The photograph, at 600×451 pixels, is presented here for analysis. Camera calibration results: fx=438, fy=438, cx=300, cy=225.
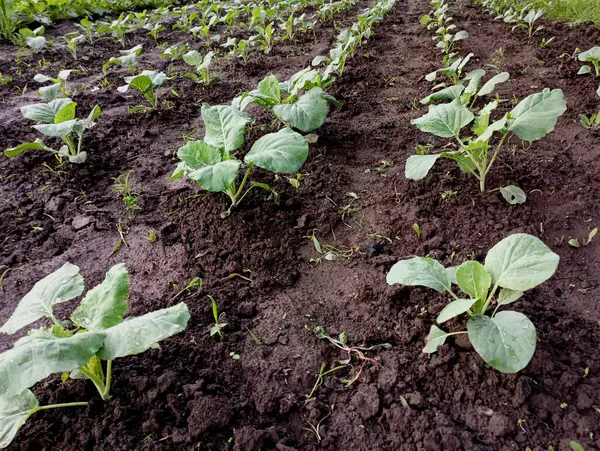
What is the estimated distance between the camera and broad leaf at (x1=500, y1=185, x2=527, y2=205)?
218 cm

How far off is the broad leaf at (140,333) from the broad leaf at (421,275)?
753 mm

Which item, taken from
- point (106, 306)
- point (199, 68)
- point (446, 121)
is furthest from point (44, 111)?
point (446, 121)

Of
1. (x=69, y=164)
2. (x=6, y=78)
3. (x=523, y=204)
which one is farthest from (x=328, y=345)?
(x=6, y=78)

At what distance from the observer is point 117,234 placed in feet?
8.05

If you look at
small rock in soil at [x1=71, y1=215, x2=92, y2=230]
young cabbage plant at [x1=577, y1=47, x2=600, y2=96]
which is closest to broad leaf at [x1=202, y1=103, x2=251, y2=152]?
small rock in soil at [x1=71, y1=215, x2=92, y2=230]

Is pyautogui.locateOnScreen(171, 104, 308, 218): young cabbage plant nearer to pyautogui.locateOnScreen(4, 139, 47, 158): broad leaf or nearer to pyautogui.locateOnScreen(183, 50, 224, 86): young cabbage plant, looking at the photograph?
pyautogui.locateOnScreen(4, 139, 47, 158): broad leaf

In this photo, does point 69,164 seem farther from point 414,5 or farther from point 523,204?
point 414,5

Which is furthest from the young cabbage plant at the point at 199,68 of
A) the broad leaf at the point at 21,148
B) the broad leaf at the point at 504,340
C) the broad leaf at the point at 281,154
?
the broad leaf at the point at 504,340

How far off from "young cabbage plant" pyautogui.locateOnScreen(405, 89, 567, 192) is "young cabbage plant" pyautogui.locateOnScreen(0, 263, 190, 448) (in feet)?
4.39

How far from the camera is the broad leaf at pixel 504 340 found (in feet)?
4.33

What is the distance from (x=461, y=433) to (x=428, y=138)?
204 centimetres

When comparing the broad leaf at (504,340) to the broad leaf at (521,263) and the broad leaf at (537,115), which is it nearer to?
the broad leaf at (521,263)

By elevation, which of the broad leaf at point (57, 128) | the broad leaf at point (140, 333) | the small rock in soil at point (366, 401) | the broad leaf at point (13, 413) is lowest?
the small rock in soil at point (366, 401)

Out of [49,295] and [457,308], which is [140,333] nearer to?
[49,295]
